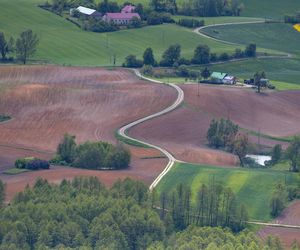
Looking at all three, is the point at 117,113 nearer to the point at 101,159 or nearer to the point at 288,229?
the point at 101,159

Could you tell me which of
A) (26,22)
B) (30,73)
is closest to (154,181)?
(30,73)

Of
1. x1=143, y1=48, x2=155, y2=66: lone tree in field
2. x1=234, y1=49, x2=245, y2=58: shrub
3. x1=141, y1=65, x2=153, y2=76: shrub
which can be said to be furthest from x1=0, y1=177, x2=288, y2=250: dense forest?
x1=234, y1=49, x2=245, y2=58: shrub

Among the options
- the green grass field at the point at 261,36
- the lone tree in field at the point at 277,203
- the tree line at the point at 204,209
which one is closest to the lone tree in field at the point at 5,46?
the green grass field at the point at 261,36

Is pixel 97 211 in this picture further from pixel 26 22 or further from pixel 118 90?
pixel 26 22

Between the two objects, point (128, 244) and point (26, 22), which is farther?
point (26, 22)

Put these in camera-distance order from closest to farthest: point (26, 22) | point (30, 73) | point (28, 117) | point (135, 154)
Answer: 1. point (135, 154)
2. point (28, 117)
3. point (30, 73)
4. point (26, 22)

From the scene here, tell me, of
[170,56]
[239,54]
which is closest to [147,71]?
[170,56]
